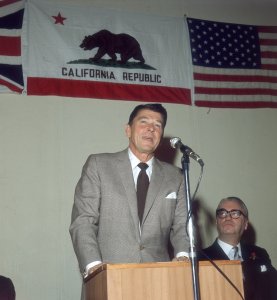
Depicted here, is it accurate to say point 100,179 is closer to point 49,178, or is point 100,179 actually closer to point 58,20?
point 49,178

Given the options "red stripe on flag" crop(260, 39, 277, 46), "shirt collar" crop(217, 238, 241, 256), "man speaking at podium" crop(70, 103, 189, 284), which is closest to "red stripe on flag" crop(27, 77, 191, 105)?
"red stripe on flag" crop(260, 39, 277, 46)

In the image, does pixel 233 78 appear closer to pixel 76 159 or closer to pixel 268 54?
pixel 268 54

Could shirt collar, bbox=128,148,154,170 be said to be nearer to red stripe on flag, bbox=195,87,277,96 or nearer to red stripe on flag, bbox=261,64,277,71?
red stripe on flag, bbox=195,87,277,96

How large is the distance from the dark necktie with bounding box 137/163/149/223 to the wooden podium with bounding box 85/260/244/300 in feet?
2.82

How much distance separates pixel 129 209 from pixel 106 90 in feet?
8.25

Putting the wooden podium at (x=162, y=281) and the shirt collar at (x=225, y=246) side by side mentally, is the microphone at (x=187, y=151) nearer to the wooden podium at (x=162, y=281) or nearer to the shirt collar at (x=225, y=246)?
the wooden podium at (x=162, y=281)

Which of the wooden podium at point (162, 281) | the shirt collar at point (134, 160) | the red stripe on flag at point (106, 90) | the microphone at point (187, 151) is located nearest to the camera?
the wooden podium at point (162, 281)

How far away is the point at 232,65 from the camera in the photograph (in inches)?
247

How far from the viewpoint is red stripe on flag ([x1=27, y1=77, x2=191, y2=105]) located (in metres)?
5.47

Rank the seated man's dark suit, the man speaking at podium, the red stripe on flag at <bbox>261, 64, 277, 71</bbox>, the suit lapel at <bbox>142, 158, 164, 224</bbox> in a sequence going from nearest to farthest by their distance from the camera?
the man speaking at podium, the suit lapel at <bbox>142, 158, 164, 224</bbox>, the seated man's dark suit, the red stripe on flag at <bbox>261, 64, 277, 71</bbox>

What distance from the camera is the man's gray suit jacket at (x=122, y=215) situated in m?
3.37

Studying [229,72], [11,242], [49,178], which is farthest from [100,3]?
[11,242]

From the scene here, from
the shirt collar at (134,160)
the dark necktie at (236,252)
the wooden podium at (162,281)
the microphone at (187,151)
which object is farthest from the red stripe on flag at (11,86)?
the wooden podium at (162,281)

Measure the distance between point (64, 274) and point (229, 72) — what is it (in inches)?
123
